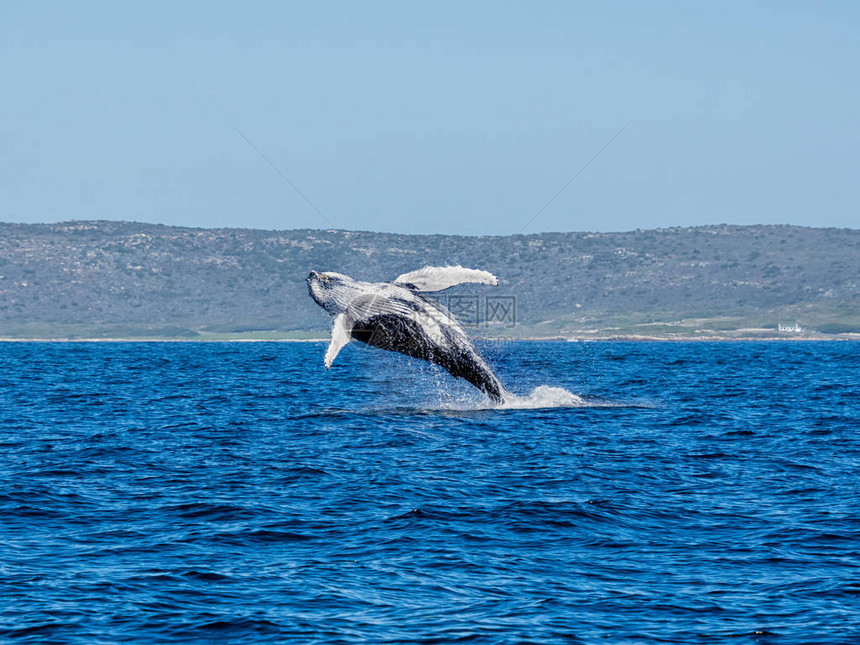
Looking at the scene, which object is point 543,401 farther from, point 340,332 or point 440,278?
point 340,332

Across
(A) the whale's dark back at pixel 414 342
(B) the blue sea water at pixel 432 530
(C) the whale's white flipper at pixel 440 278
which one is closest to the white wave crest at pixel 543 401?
(B) the blue sea water at pixel 432 530

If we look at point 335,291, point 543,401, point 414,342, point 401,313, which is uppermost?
point 335,291

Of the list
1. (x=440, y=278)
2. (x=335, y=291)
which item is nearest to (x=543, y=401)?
(x=440, y=278)

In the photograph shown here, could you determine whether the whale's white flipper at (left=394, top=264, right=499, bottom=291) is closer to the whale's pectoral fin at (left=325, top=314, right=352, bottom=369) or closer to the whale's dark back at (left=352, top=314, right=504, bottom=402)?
the whale's dark back at (left=352, top=314, right=504, bottom=402)

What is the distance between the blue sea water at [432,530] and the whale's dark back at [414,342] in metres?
1.90

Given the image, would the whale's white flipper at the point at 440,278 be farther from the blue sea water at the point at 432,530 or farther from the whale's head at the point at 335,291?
the blue sea water at the point at 432,530

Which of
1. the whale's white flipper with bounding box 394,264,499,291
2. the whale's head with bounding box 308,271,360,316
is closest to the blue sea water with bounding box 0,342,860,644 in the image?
the whale's head with bounding box 308,271,360,316

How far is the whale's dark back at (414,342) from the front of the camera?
87.3 feet

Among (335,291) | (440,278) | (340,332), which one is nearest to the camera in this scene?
(340,332)

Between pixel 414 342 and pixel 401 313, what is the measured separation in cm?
91

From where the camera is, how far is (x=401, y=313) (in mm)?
26672

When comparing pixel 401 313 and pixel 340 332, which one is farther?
pixel 401 313

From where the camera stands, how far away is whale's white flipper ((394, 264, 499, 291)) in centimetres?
2619

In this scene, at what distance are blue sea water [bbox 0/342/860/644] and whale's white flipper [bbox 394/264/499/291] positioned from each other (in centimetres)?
389
